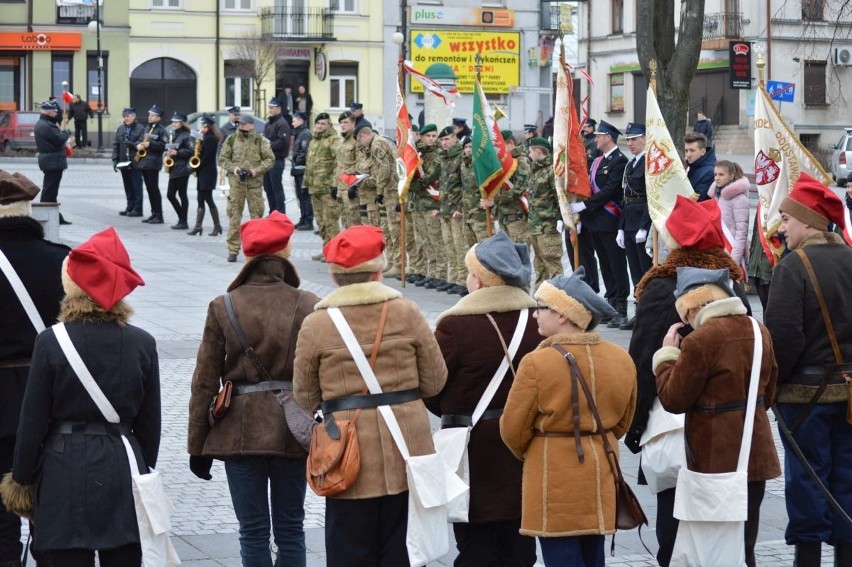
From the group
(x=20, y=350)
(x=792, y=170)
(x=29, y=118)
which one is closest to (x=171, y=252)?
(x=792, y=170)

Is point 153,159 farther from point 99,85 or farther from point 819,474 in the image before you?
point 99,85

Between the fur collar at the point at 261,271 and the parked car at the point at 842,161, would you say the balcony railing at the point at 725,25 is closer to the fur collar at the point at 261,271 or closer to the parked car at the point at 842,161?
the parked car at the point at 842,161

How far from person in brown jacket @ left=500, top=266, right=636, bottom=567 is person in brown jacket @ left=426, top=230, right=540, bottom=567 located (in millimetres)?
485

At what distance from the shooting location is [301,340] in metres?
5.60

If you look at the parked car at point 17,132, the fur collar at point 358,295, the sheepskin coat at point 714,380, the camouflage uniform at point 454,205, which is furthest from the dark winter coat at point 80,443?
the parked car at point 17,132

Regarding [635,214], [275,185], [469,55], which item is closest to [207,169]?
[275,185]

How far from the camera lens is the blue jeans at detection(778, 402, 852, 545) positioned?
6.66 meters

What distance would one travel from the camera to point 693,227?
634 cm

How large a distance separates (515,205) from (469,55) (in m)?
36.3

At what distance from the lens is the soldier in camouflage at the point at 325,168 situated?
66.2 ft

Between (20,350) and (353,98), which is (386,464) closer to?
(20,350)

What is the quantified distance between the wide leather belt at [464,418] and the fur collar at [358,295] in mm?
684

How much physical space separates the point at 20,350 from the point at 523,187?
10.0m

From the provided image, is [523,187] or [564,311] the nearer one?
[564,311]
